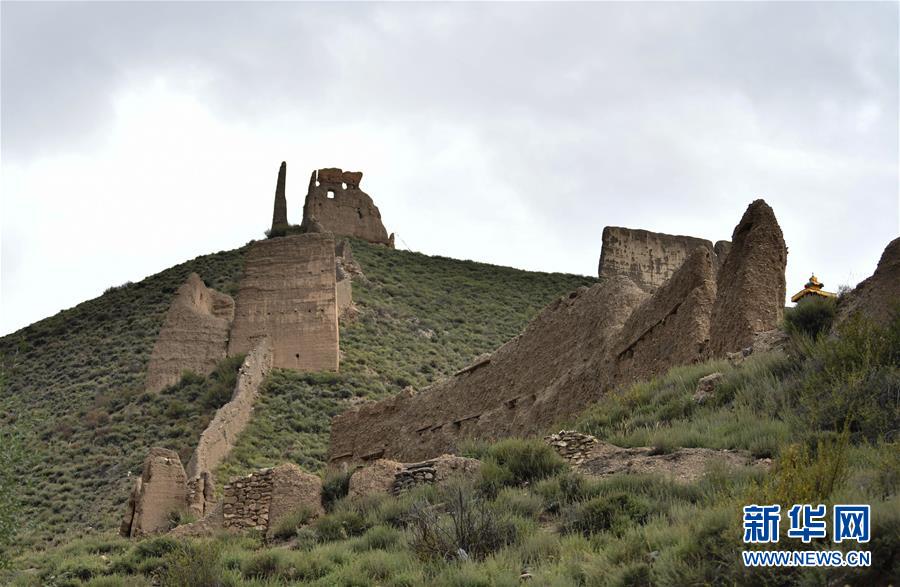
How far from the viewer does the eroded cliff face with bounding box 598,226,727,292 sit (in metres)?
46.4

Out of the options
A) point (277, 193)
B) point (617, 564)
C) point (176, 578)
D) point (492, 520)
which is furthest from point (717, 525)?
point (277, 193)

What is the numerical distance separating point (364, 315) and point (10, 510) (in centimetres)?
2946

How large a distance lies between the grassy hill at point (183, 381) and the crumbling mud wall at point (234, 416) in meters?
0.37

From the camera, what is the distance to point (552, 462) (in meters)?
15.8

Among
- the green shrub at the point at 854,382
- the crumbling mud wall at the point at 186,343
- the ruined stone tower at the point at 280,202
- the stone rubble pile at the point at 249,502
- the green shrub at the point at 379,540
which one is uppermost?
the ruined stone tower at the point at 280,202

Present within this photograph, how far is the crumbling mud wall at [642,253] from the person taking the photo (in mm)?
46375

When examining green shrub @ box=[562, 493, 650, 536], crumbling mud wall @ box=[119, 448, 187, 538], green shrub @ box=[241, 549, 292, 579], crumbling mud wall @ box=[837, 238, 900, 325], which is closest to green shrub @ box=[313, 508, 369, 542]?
green shrub @ box=[241, 549, 292, 579]

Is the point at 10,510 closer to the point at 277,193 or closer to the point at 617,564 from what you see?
the point at 617,564

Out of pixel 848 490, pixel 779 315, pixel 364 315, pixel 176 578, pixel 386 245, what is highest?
pixel 386 245

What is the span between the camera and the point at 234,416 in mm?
33062

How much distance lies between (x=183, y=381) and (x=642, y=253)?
680 inches

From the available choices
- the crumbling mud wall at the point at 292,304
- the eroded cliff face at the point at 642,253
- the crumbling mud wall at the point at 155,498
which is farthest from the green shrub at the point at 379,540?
the eroded cliff face at the point at 642,253

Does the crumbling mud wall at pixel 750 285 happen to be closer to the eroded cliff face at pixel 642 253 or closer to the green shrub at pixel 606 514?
the green shrub at pixel 606 514

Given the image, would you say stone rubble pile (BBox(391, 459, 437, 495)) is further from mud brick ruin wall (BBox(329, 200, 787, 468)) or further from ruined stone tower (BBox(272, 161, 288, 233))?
ruined stone tower (BBox(272, 161, 288, 233))
